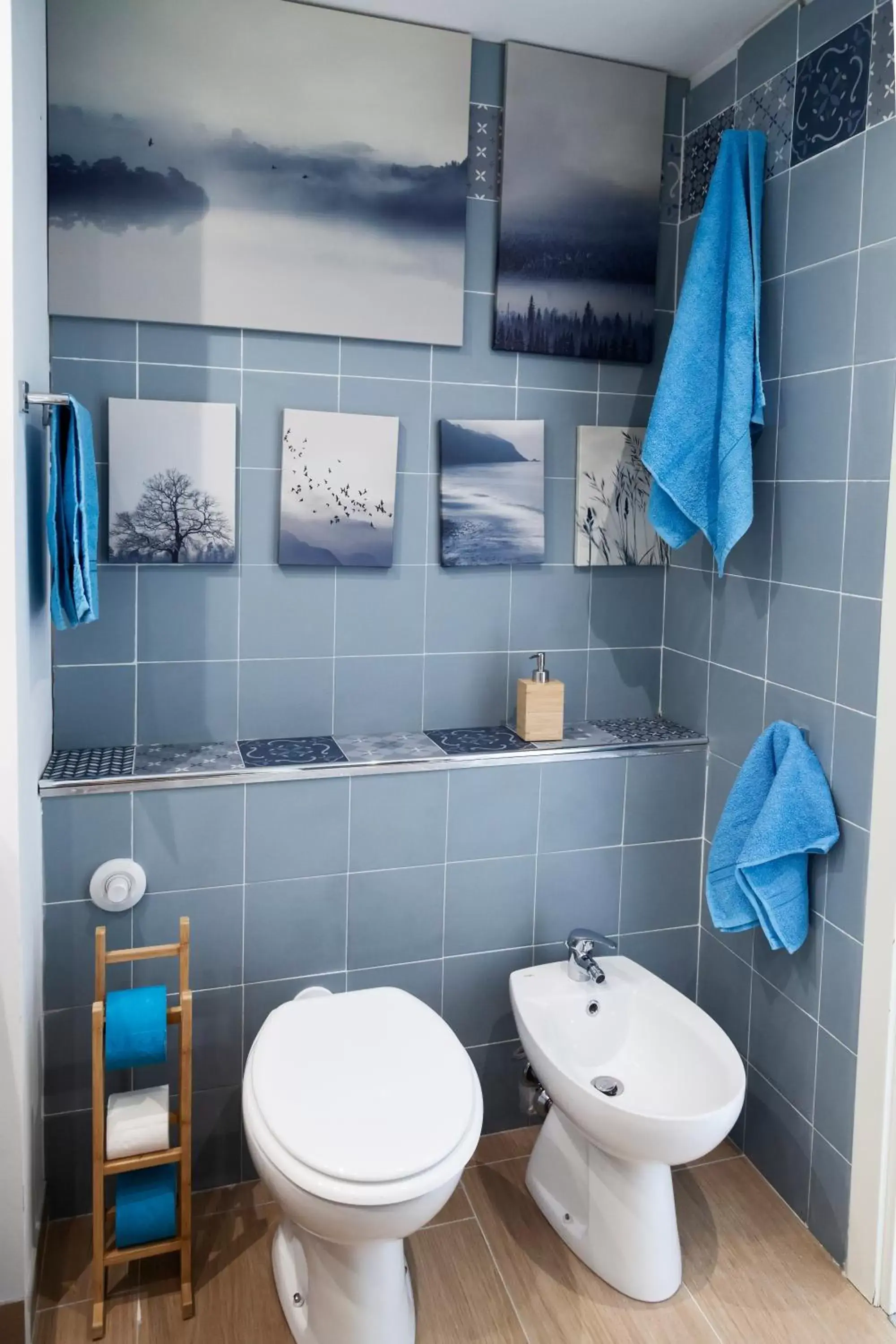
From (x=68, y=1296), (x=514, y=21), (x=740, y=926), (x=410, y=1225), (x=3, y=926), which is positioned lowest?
(x=68, y=1296)

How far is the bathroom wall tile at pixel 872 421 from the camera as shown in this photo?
1686mm

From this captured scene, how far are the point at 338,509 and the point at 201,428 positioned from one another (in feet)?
1.07

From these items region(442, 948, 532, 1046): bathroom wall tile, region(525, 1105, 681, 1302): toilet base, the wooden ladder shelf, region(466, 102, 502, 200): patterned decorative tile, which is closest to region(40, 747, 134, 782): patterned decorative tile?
the wooden ladder shelf

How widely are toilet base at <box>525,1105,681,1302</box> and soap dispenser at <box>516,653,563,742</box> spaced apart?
0.76 m

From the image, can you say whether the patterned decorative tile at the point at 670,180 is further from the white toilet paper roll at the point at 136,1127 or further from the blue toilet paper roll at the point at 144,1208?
the blue toilet paper roll at the point at 144,1208

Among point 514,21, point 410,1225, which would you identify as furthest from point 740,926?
point 514,21

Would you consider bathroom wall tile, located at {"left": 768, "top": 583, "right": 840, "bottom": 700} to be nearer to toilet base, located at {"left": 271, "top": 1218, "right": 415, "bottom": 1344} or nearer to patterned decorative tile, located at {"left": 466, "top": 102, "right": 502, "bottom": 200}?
patterned decorative tile, located at {"left": 466, "top": 102, "right": 502, "bottom": 200}

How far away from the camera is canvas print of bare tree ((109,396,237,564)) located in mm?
1982

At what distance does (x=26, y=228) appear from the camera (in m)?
1.64

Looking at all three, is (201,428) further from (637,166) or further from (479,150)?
(637,166)

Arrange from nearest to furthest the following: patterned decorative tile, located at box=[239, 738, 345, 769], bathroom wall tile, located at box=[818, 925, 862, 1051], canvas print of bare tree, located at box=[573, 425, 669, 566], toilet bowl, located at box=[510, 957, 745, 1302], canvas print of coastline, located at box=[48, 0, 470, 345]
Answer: toilet bowl, located at box=[510, 957, 745, 1302]
bathroom wall tile, located at box=[818, 925, 862, 1051]
canvas print of coastline, located at box=[48, 0, 470, 345]
patterned decorative tile, located at box=[239, 738, 345, 769]
canvas print of bare tree, located at box=[573, 425, 669, 566]

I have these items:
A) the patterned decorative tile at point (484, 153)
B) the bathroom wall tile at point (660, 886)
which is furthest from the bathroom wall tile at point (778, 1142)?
the patterned decorative tile at point (484, 153)

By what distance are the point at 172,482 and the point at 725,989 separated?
165cm

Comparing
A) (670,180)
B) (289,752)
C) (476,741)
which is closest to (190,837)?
(289,752)
